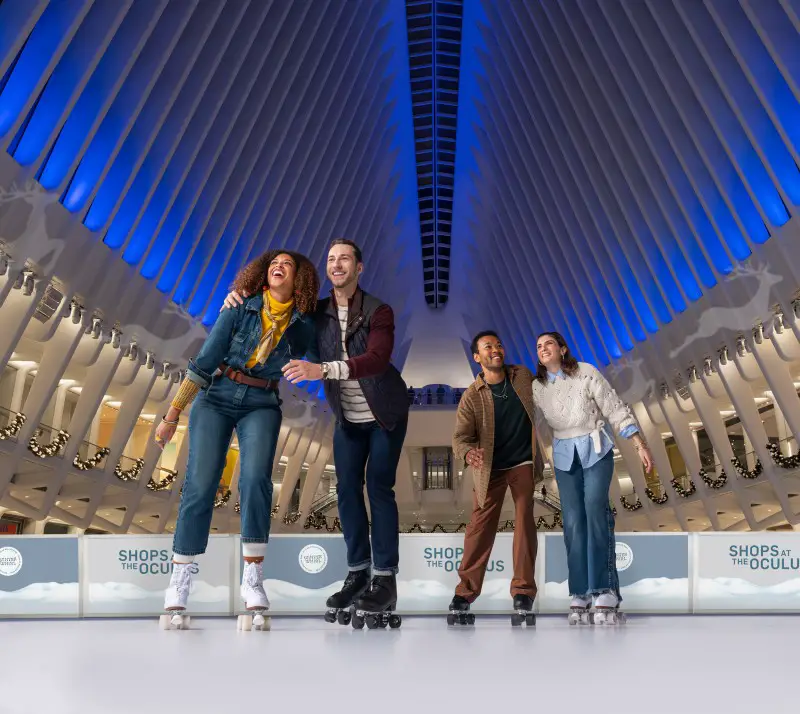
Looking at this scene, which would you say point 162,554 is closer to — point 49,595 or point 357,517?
point 49,595

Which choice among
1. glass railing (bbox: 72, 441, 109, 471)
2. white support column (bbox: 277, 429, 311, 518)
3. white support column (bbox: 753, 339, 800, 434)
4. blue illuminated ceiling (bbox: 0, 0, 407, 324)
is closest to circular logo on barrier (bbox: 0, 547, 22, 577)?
blue illuminated ceiling (bbox: 0, 0, 407, 324)

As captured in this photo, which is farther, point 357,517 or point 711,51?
point 711,51

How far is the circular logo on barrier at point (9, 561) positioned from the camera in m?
5.74

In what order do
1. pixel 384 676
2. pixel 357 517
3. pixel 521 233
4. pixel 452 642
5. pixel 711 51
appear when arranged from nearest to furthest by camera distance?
pixel 384 676, pixel 452 642, pixel 357 517, pixel 711 51, pixel 521 233

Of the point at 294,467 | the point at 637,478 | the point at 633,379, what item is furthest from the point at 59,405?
the point at 637,478

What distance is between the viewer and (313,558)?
5.84 m

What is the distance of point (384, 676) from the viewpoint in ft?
10.3

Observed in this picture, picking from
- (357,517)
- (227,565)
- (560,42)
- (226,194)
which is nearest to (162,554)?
(227,565)

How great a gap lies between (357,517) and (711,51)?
14.4m

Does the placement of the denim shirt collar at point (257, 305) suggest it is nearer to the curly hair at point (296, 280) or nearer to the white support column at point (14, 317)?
the curly hair at point (296, 280)

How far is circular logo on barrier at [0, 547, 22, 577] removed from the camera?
5742 mm

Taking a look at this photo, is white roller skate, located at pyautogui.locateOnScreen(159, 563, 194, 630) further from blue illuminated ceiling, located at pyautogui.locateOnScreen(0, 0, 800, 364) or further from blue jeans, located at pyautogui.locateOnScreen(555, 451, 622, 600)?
blue illuminated ceiling, located at pyautogui.locateOnScreen(0, 0, 800, 364)

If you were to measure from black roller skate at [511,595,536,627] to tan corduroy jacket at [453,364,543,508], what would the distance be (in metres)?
0.59

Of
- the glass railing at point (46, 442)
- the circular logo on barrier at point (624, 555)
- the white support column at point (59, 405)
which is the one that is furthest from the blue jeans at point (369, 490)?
the white support column at point (59, 405)
